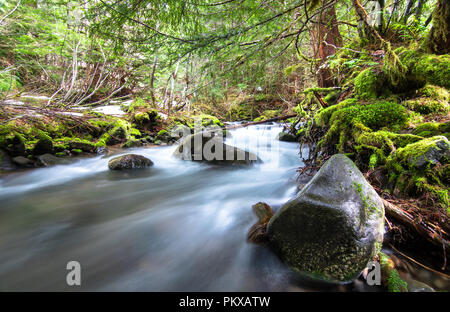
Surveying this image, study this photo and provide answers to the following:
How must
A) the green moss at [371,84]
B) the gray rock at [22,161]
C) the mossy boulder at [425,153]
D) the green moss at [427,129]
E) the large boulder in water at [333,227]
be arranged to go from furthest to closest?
the gray rock at [22,161], the green moss at [371,84], the green moss at [427,129], the mossy boulder at [425,153], the large boulder in water at [333,227]

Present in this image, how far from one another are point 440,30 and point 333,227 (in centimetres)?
302

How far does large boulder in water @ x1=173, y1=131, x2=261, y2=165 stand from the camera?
4.78 m

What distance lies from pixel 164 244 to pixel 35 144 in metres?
5.22

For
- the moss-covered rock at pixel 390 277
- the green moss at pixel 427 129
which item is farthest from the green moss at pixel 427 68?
the moss-covered rock at pixel 390 277

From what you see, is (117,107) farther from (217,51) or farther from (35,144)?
(217,51)

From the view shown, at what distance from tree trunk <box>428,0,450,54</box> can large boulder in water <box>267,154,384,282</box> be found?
7.79 ft

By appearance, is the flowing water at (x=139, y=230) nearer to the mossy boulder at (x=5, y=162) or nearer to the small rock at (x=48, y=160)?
the small rock at (x=48, y=160)

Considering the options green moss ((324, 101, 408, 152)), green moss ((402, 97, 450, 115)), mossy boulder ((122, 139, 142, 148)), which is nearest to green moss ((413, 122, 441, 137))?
green moss ((324, 101, 408, 152))

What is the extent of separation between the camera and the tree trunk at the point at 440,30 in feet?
7.13

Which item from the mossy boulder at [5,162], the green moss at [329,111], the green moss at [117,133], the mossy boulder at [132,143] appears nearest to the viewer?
the green moss at [329,111]

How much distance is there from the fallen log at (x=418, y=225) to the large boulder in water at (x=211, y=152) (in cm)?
325

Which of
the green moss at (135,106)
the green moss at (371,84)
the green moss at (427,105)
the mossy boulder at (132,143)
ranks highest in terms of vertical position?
the green moss at (135,106)

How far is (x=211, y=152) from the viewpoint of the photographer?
202 inches

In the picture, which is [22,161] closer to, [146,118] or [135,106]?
[146,118]
